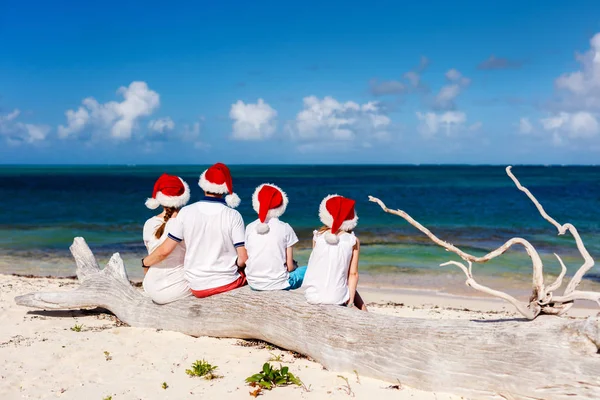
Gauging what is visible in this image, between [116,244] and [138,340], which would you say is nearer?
[138,340]

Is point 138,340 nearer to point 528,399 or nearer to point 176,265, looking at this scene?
point 176,265

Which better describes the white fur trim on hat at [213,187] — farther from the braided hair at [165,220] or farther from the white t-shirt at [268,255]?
the braided hair at [165,220]

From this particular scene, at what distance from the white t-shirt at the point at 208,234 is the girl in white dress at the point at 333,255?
3.18ft

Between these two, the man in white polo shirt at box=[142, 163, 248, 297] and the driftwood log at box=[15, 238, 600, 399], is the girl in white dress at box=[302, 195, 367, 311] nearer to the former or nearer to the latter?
the driftwood log at box=[15, 238, 600, 399]

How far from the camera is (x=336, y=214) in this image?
217 inches

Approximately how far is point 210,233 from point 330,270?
144 cm

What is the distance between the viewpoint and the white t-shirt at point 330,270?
5.55 meters

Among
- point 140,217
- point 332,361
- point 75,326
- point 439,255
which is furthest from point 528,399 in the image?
point 140,217

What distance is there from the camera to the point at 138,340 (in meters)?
6.06

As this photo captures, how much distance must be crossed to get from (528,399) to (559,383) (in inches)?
11.1

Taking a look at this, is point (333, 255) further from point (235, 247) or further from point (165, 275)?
point (165, 275)

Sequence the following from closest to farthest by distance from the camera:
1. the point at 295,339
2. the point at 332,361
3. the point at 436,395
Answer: the point at 436,395 → the point at 332,361 → the point at 295,339

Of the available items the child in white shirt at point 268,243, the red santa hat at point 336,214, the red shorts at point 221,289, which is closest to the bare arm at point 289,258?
the child in white shirt at point 268,243

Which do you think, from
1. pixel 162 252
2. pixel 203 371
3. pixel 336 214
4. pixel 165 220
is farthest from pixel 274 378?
pixel 165 220
